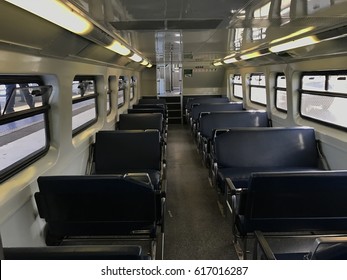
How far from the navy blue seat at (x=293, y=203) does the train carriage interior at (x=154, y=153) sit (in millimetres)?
10

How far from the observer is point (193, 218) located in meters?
3.87

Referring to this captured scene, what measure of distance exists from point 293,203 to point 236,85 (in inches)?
315

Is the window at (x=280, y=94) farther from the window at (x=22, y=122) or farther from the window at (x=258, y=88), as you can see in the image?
the window at (x=22, y=122)

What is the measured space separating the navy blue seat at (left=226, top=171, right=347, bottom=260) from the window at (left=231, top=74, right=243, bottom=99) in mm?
7354

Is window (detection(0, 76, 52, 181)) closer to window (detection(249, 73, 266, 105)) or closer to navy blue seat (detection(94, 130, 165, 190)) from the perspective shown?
navy blue seat (detection(94, 130, 165, 190))

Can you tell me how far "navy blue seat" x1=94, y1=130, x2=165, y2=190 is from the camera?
416cm

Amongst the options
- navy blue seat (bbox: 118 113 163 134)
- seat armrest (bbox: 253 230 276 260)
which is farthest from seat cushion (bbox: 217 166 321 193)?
navy blue seat (bbox: 118 113 163 134)

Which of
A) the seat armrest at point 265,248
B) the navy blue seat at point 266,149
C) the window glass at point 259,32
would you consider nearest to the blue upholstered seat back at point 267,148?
the navy blue seat at point 266,149

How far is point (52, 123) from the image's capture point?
3.21 m

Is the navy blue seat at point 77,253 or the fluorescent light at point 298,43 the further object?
the fluorescent light at point 298,43

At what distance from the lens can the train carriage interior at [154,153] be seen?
196cm

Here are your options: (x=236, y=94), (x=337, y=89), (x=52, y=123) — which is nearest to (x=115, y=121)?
(x=52, y=123)

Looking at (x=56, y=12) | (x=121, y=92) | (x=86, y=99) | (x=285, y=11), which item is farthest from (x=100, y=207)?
(x=121, y=92)

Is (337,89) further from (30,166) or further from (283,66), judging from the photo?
(30,166)
